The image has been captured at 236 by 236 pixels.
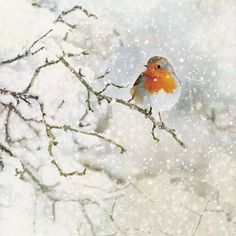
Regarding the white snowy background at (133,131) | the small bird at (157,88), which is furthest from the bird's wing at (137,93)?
the white snowy background at (133,131)

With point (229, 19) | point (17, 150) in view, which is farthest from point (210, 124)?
point (17, 150)

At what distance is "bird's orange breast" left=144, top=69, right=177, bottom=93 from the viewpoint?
9.87 ft

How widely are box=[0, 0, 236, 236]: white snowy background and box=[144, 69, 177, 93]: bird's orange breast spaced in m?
0.78

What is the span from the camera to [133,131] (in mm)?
4555

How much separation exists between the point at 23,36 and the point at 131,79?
0.83m

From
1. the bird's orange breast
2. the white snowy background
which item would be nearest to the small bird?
the bird's orange breast

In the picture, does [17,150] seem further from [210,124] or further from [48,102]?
[210,124]

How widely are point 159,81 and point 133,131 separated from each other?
5.13 feet

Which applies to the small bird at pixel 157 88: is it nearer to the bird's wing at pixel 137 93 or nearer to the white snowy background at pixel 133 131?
the bird's wing at pixel 137 93

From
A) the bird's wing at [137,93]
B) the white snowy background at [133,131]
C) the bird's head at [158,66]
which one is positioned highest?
the white snowy background at [133,131]

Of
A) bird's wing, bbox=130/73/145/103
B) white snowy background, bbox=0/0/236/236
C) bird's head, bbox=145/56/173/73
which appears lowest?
bird's wing, bbox=130/73/145/103

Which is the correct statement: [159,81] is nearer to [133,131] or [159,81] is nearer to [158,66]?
[158,66]

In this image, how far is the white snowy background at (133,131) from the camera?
12.6ft

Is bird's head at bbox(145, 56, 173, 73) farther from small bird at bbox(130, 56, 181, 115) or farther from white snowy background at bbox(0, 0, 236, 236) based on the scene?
white snowy background at bbox(0, 0, 236, 236)
